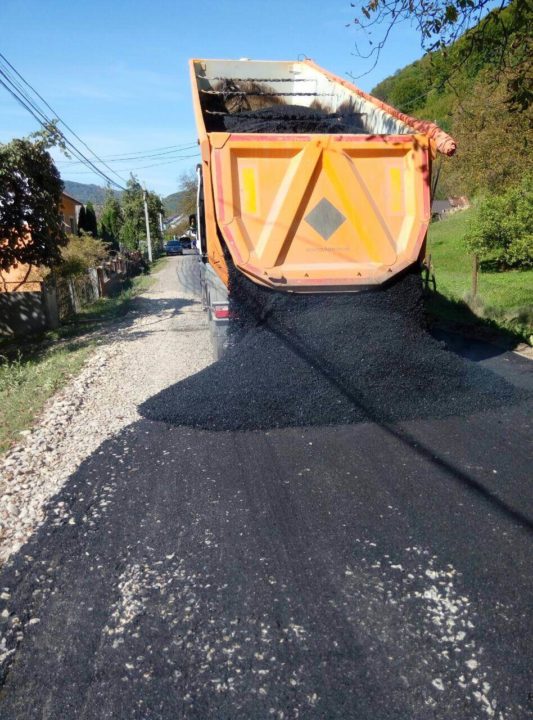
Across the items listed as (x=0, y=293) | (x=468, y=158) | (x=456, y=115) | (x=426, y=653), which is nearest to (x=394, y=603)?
(x=426, y=653)

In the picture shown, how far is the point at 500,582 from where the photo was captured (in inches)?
113

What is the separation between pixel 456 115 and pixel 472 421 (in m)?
23.1

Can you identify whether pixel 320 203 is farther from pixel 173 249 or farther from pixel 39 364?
pixel 173 249

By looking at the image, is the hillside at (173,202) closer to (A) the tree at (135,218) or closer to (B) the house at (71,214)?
(A) the tree at (135,218)

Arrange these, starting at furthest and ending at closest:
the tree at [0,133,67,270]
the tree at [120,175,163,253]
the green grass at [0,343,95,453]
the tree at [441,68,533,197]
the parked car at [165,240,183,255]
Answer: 1. the parked car at [165,240,183,255]
2. the tree at [120,175,163,253]
3. the tree at [441,68,533,197]
4. the tree at [0,133,67,270]
5. the green grass at [0,343,95,453]

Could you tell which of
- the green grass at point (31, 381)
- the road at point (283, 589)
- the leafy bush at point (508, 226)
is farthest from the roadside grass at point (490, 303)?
the green grass at point (31, 381)

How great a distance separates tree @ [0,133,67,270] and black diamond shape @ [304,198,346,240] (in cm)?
718

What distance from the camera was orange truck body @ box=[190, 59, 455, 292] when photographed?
572 centimetres

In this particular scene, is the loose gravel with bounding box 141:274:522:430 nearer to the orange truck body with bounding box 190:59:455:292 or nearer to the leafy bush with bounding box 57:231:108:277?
the orange truck body with bounding box 190:59:455:292

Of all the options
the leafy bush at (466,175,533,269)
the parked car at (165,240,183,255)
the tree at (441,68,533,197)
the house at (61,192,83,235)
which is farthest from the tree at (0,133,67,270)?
the parked car at (165,240,183,255)

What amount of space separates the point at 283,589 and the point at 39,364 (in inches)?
294

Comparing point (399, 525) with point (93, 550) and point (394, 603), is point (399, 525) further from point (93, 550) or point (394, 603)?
point (93, 550)

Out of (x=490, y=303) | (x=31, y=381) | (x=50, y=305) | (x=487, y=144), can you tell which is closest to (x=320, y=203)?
(x=31, y=381)

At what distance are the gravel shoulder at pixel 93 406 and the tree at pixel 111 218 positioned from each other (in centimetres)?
3600
